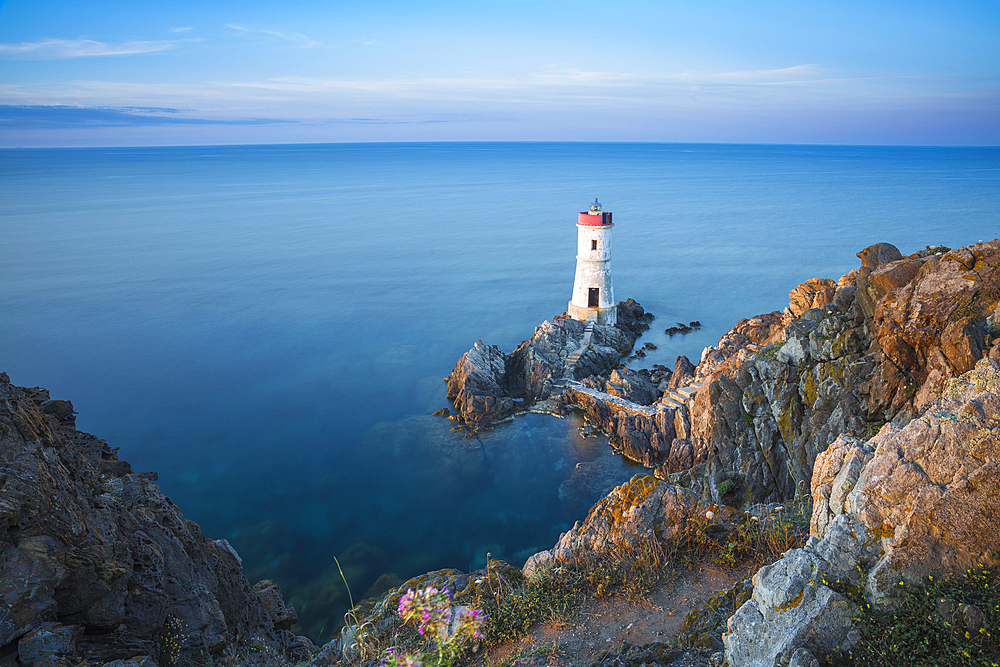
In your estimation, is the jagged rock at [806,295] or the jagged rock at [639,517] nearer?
the jagged rock at [639,517]

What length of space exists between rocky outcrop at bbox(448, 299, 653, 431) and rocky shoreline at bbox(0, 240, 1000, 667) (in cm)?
1279

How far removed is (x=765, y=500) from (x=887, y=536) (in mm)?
9642

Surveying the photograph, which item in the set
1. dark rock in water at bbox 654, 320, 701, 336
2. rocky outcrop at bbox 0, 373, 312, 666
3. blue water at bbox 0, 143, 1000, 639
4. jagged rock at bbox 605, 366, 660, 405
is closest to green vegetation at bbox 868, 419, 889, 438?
rocky outcrop at bbox 0, 373, 312, 666

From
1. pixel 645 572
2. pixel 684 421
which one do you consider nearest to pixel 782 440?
pixel 645 572

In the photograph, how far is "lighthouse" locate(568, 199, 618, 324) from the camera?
36.9 m

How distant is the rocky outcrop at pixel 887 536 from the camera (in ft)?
16.0

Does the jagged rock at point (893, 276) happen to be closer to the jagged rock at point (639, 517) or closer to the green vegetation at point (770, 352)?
the green vegetation at point (770, 352)

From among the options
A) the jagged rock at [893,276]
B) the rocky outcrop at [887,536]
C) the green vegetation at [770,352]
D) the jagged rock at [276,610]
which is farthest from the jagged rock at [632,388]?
the rocky outcrop at [887,536]

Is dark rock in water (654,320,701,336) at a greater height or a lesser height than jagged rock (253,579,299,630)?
greater

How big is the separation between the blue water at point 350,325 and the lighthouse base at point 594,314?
4.09 m

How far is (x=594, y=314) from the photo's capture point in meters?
38.2

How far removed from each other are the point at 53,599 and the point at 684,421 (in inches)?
807

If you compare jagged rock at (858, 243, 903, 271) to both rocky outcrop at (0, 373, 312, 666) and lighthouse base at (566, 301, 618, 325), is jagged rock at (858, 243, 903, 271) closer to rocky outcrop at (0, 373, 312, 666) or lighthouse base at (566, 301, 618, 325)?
rocky outcrop at (0, 373, 312, 666)

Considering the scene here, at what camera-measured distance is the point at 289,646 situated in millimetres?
10289
